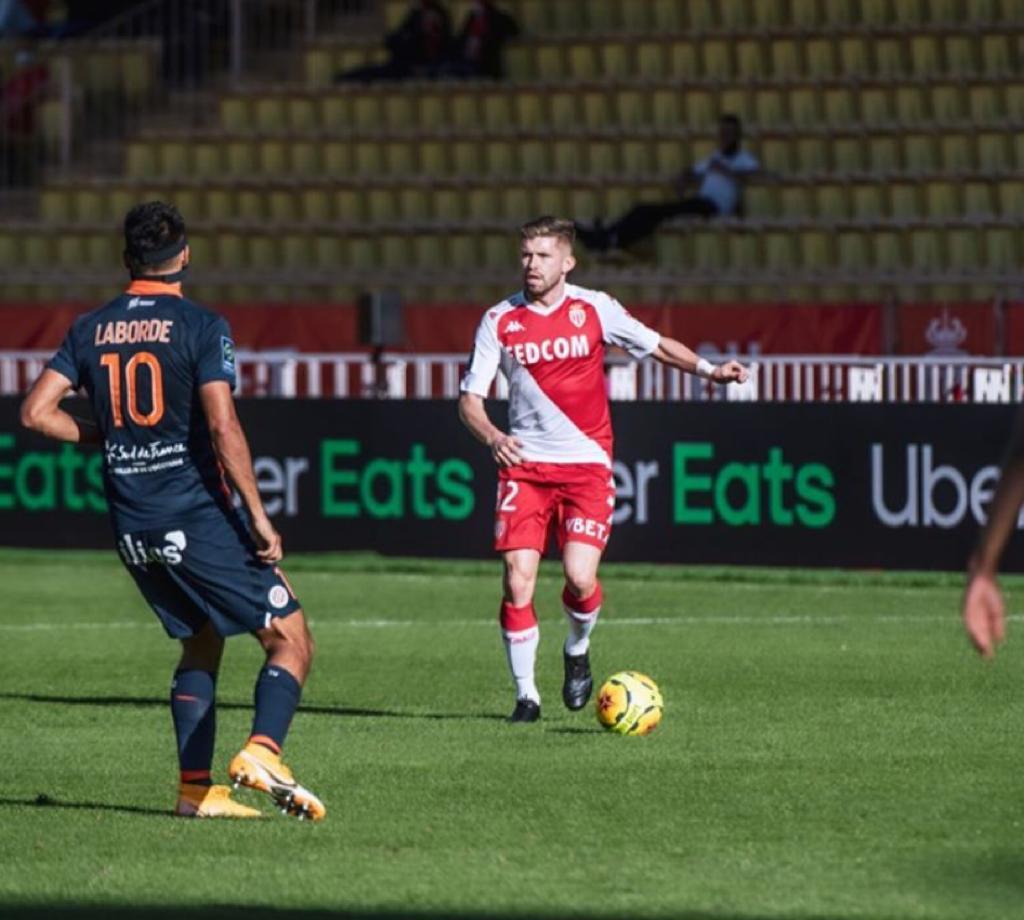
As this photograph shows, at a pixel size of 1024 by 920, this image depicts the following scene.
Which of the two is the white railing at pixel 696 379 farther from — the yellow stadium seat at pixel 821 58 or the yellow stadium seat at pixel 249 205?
the yellow stadium seat at pixel 821 58

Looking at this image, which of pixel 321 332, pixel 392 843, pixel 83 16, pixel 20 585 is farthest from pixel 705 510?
pixel 83 16

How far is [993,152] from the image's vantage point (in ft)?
80.7

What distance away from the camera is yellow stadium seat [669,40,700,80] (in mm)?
26344

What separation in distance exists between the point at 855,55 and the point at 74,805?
18.1m

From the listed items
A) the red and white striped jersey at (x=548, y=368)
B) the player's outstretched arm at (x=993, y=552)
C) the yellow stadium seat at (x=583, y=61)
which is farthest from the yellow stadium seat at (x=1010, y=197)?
the player's outstretched arm at (x=993, y=552)

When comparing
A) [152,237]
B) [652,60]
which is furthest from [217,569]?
[652,60]

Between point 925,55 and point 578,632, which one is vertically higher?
point 925,55

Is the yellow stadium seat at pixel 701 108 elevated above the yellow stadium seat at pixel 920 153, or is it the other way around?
the yellow stadium seat at pixel 701 108

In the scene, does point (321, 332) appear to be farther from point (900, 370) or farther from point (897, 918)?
point (897, 918)

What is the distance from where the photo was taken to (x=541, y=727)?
11.0m

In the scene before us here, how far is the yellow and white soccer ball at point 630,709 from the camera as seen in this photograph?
10.7 meters

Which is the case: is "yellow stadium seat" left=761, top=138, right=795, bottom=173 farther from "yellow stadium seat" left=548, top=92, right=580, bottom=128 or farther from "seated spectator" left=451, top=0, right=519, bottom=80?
"seated spectator" left=451, top=0, right=519, bottom=80

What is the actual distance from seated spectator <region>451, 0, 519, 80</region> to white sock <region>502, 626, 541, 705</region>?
54.2ft

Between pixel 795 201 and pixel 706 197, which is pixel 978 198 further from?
pixel 706 197
